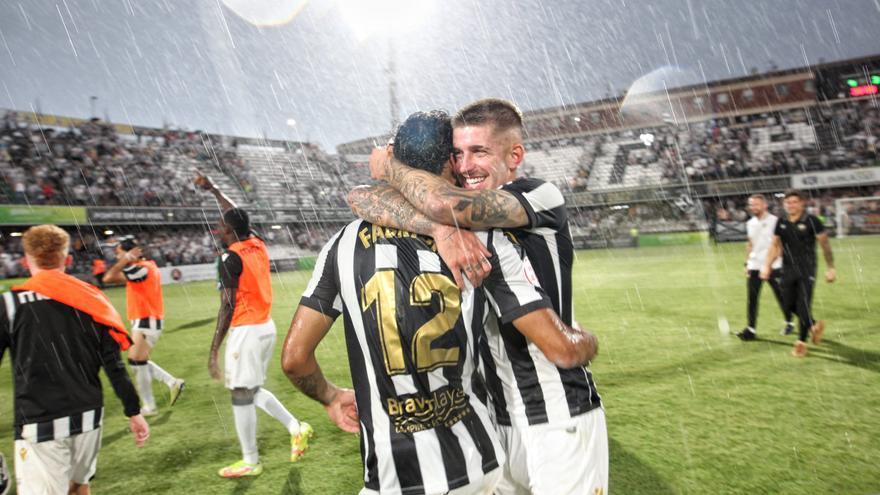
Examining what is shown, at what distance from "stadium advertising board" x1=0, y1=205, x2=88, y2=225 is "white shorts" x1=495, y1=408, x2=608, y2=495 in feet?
94.8

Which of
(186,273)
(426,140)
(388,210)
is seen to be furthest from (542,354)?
(186,273)

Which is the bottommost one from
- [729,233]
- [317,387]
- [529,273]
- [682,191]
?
Result: [729,233]

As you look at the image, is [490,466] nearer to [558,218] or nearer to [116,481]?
[558,218]

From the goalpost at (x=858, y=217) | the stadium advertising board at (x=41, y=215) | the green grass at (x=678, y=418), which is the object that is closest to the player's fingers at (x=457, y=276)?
the green grass at (x=678, y=418)

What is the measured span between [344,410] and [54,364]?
1862 millimetres

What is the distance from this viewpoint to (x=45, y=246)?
298cm

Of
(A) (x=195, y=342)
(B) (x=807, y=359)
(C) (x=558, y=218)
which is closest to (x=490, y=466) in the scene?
(C) (x=558, y=218)

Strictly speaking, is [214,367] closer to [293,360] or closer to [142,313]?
[142,313]

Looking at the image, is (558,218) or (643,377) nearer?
(558,218)

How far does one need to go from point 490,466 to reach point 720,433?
3.69 meters

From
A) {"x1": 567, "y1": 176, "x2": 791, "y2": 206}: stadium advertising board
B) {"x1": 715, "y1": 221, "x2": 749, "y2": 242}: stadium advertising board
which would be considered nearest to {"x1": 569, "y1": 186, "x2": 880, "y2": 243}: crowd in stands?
{"x1": 567, "y1": 176, "x2": 791, "y2": 206}: stadium advertising board

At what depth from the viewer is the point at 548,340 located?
1876 millimetres

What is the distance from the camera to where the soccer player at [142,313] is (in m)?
6.32

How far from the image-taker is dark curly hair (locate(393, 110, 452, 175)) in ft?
6.16
